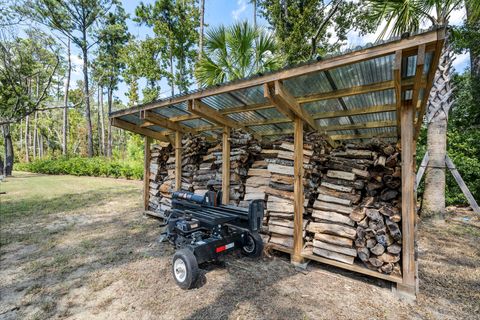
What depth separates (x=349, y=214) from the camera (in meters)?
3.02

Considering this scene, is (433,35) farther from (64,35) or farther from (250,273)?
(64,35)

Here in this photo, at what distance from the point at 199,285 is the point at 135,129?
12.6 feet

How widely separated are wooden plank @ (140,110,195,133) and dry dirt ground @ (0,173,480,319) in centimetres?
215

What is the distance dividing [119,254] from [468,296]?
438 cm

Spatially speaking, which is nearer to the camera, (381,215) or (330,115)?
(381,215)

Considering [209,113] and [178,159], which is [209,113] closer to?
[209,113]

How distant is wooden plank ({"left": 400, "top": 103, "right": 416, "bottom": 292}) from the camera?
238 centimetres

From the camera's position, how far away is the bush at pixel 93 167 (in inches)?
506

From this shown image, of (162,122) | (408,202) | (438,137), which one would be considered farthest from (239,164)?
(438,137)

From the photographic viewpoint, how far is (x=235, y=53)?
579cm

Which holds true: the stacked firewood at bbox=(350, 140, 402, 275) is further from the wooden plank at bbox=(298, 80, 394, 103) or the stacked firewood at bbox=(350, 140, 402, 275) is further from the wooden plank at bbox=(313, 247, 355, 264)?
the wooden plank at bbox=(298, 80, 394, 103)

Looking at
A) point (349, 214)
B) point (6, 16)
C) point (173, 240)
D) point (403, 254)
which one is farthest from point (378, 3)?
point (6, 16)

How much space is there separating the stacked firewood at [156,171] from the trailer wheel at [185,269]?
3.16 meters

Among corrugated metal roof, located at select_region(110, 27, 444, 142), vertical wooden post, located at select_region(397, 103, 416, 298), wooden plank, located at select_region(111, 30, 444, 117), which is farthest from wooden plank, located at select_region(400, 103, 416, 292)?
wooden plank, located at select_region(111, 30, 444, 117)
